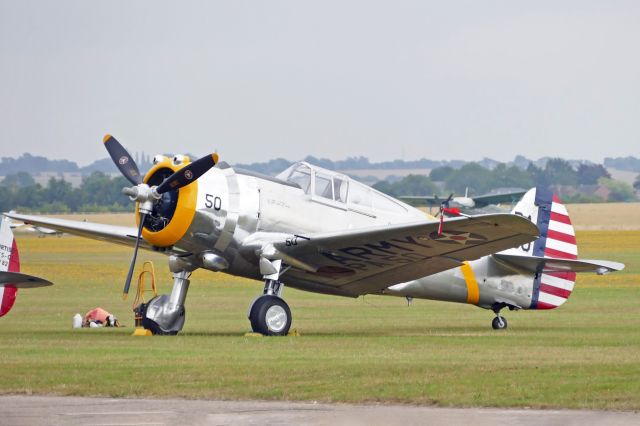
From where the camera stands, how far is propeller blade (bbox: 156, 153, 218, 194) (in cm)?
1709

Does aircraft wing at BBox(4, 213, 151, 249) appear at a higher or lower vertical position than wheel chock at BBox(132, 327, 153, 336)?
higher

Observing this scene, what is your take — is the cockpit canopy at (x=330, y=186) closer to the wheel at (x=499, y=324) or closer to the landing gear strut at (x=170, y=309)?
the landing gear strut at (x=170, y=309)

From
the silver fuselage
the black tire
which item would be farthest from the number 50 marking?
the black tire

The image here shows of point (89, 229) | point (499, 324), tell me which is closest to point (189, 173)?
point (89, 229)

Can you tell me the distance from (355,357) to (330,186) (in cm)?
500

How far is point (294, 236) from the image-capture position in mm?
18234

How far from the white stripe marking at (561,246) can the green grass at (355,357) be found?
1256 millimetres

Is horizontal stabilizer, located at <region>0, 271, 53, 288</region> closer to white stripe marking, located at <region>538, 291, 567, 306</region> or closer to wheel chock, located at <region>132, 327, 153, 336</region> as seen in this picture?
wheel chock, located at <region>132, 327, 153, 336</region>

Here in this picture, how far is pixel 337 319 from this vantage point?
79.3 feet

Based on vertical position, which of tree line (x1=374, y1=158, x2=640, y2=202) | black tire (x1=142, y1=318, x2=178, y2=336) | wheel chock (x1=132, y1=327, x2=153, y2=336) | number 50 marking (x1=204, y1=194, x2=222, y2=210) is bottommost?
wheel chock (x1=132, y1=327, x2=153, y2=336)

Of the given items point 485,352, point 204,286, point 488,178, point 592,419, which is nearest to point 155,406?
point 592,419

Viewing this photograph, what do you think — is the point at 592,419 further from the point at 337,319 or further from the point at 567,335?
the point at 337,319

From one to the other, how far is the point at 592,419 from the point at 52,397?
485cm

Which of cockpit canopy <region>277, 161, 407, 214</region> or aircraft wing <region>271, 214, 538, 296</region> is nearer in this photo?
aircraft wing <region>271, 214, 538, 296</region>
